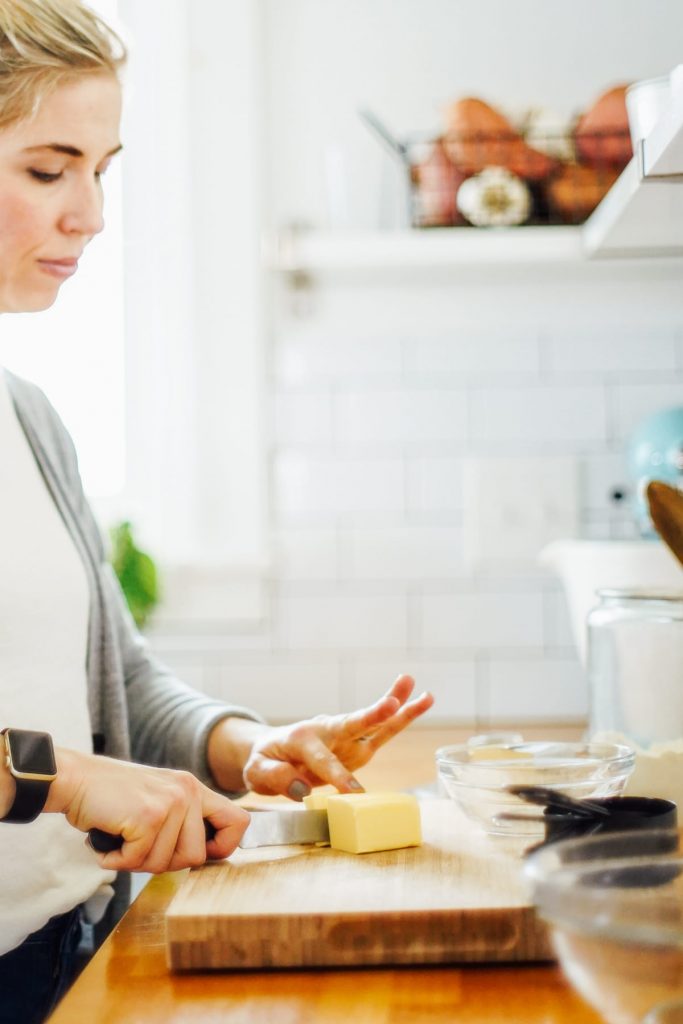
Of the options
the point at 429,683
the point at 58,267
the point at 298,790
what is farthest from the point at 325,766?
the point at 429,683

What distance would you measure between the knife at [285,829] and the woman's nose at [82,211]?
1.81ft

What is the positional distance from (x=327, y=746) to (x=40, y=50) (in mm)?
655

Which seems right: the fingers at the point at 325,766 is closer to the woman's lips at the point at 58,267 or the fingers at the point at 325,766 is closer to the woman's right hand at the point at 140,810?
the woman's right hand at the point at 140,810

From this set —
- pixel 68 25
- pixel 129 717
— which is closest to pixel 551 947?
pixel 129 717

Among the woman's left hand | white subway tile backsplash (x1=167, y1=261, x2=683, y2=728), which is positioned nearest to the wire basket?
white subway tile backsplash (x1=167, y1=261, x2=683, y2=728)

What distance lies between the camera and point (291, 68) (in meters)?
1.73

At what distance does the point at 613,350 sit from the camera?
5.57ft

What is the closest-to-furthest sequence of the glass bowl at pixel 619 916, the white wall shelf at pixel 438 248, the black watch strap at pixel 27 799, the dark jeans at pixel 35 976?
the glass bowl at pixel 619 916 → the black watch strap at pixel 27 799 → the dark jeans at pixel 35 976 → the white wall shelf at pixel 438 248

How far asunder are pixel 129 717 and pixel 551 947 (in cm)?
67

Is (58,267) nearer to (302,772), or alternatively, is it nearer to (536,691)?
(302,772)

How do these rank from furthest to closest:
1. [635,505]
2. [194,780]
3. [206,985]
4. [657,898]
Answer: [635,505] → [194,780] → [206,985] → [657,898]

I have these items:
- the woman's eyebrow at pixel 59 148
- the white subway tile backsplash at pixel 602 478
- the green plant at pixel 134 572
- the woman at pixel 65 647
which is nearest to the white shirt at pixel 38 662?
the woman at pixel 65 647

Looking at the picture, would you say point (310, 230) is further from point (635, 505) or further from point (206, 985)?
point (206, 985)

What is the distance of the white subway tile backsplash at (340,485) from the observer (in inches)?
67.6
